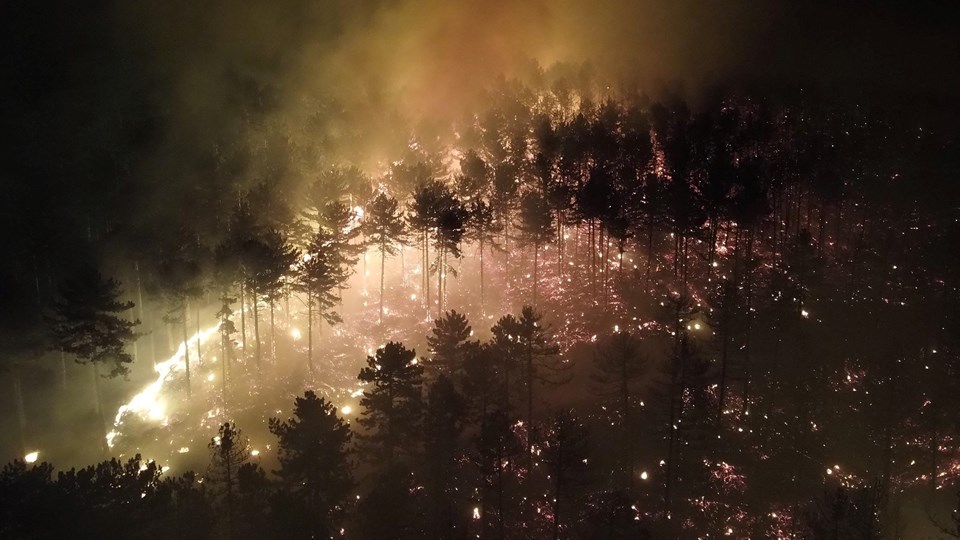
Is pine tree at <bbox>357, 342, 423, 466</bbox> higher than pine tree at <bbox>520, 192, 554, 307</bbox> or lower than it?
lower

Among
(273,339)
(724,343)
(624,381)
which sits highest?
(273,339)

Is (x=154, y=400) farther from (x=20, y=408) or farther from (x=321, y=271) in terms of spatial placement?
(x=321, y=271)

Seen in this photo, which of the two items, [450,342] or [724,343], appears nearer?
[450,342]

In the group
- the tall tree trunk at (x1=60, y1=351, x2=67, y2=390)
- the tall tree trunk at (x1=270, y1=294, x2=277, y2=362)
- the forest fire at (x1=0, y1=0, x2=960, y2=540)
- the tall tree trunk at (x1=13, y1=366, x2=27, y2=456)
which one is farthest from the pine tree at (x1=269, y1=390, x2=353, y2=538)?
the tall tree trunk at (x1=60, y1=351, x2=67, y2=390)

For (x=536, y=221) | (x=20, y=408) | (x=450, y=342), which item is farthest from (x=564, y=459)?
(x=20, y=408)

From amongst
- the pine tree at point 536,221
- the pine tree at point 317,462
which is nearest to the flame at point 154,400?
the pine tree at point 317,462

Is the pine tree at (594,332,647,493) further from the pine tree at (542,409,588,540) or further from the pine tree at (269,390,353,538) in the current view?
the pine tree at (269,390,353,538)

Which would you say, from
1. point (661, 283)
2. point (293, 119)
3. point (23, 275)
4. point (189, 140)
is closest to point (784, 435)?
point (661, 283)

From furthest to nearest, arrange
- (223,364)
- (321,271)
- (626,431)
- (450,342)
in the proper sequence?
(223,364)
(321,271)
(626,431)
(450,342)

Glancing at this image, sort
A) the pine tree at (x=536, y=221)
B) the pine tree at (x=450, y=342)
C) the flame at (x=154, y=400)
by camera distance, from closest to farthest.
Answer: the pine tree at (x=450, y=342), the flame at (x=154, y=400), the pine tree at (x=536, y=221)

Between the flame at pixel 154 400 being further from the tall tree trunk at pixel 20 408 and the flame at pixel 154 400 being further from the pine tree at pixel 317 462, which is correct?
the pine tree at pixel 317 462

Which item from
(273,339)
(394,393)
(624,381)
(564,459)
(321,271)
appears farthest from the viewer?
(273,339)
